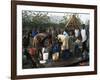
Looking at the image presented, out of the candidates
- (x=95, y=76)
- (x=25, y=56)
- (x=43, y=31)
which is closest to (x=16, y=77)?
(x=25, y=56)

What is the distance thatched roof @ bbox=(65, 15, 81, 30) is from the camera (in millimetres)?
1970

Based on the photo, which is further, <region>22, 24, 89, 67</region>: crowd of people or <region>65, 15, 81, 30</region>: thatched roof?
<region>65, 15, 81, 30</region>: thatched roof

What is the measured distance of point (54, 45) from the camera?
1.92 meters

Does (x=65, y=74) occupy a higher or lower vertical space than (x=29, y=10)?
lower

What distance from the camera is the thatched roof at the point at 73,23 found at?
197 centimetres

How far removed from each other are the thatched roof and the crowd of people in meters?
0.03

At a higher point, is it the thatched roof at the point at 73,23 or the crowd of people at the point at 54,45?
the thatched roof at the point at 73,23

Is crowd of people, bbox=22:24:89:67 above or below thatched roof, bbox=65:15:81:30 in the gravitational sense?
below

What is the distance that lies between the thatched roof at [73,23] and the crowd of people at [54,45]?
31mm

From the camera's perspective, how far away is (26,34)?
1.84 metres

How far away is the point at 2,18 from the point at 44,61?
544 mm

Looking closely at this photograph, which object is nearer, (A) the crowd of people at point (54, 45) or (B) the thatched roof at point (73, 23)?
(A) the crowd of people at point (54, 45)

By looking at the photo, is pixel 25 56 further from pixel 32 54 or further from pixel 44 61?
pixel 44 61

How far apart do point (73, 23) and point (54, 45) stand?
0.93 ft
